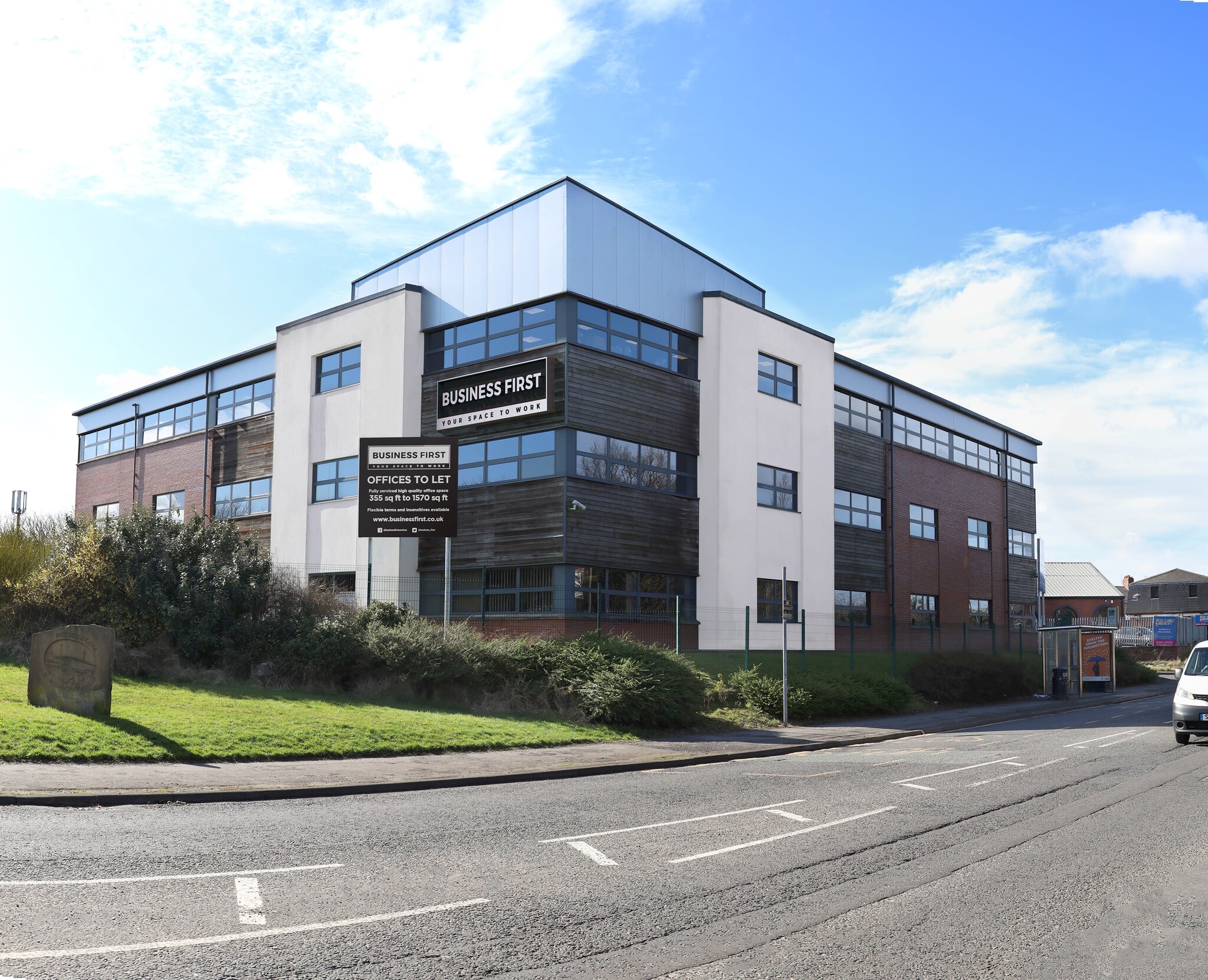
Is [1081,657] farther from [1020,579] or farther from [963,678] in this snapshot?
[1020,579]

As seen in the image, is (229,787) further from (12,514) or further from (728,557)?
(728,557)

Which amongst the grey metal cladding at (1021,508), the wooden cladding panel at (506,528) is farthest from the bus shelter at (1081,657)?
the wooden cladding panel at (506,528)

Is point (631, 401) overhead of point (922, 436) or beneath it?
beneath

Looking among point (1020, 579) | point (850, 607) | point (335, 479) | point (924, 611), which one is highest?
point (335, 479)

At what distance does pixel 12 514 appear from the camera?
24297 mm

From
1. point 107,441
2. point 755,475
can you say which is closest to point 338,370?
point 755,475

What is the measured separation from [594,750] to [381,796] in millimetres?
4790

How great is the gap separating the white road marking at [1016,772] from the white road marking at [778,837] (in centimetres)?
254

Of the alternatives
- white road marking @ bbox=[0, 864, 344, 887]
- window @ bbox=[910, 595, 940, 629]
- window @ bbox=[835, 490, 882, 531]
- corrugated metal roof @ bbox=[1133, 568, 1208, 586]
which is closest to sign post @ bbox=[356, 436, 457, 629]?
white road marking @ bbox=[0, 864, 344, 887]

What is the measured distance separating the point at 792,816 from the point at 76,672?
10089 millimetres

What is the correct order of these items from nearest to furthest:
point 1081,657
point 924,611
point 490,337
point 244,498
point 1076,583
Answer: point 490,337 < point 1081,657 < point 244,498 < point 924,611 < point 1076,583

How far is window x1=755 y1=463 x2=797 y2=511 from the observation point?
1236 inches

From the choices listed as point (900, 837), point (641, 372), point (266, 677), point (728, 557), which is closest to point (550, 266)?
point (641, 372)

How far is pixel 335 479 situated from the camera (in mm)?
32312
